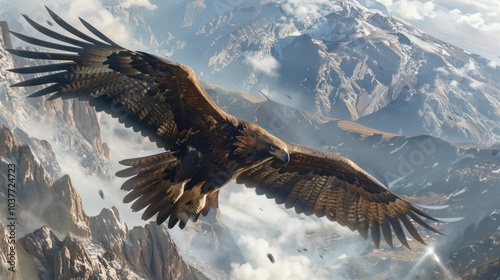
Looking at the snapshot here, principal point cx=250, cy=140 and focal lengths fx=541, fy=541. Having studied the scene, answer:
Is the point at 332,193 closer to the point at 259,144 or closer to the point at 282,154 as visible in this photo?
the point at 282,154

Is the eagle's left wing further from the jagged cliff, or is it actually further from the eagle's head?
the jagged cliff

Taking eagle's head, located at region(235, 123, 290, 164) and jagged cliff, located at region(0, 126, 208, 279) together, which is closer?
eagle's head, located at region(235, 123, 290, 164)

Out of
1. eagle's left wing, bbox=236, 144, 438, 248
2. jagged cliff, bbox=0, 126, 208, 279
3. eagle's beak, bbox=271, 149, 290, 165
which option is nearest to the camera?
eagle's beak, bbox=271, 149, 290, 165

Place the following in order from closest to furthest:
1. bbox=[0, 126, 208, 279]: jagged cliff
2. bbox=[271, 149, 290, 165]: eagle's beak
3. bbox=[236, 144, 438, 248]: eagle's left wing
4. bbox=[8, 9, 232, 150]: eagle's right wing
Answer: bbox=[8, 9, 232, 150]: eagle's right wing
bbox=[271, 149, 290, 165]: eagle's beak
bbox=[236, 144, 438, 248]: eagle's left wing
bbox=[0, 126, 208, 279]: jagged cliff

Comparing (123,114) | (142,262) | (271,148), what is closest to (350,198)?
(271,148)

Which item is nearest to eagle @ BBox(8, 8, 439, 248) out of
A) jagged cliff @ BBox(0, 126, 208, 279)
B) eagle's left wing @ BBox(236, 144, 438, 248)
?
eagle's left wing @ BBox(236, 144, 438, 248)

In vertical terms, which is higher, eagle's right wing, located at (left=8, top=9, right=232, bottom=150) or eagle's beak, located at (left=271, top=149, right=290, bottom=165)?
eagle's right wing, located at (left=8, top=9, right=232, bottom=150)

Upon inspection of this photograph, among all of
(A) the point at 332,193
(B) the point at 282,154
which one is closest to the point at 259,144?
(B) the point at 282,154
